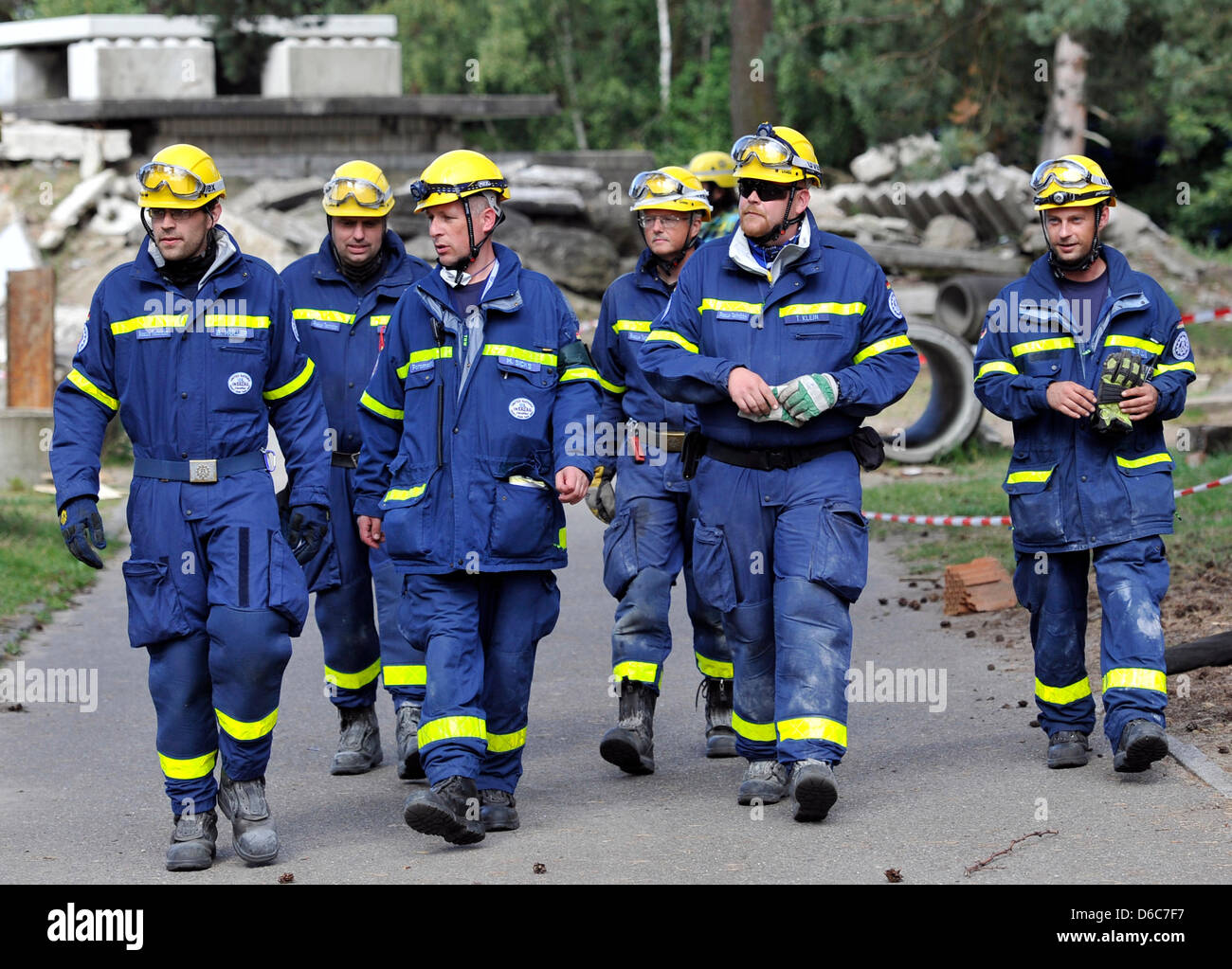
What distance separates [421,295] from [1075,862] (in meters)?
2.77

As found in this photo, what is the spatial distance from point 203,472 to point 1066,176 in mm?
3258

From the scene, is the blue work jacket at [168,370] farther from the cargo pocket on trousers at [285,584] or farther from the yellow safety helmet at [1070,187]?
the yellow safety helmet at [1070,187]

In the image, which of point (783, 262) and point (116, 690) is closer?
point (783, 262)

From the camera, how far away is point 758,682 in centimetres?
656

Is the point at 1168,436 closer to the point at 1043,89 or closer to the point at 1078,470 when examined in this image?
the point at 1078,470

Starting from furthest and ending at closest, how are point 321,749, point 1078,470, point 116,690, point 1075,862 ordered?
point 116,690 → point 321,749 → point 1078,470 → point 1075,862

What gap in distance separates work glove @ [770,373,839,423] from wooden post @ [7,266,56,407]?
11134mm

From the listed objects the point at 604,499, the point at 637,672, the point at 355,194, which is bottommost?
the point at 637,672

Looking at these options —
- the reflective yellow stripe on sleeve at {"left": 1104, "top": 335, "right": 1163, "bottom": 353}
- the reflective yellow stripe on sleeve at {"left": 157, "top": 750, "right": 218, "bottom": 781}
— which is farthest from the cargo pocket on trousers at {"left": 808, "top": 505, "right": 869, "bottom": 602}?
the reflective yellow stripe on sleeve at {"left": 157, "top": 750, "right": 218, "bottom": 781}

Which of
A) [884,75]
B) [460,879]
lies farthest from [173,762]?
[884,75]

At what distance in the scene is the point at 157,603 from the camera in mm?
5789

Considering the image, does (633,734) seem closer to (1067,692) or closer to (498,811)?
(498,811)

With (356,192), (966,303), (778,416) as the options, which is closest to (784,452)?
(778,416)

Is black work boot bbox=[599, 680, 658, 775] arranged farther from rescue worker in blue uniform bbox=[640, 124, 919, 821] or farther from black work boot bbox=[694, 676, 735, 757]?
rescue worker in blue uniform bbox=[640, 124, 919, 821]
